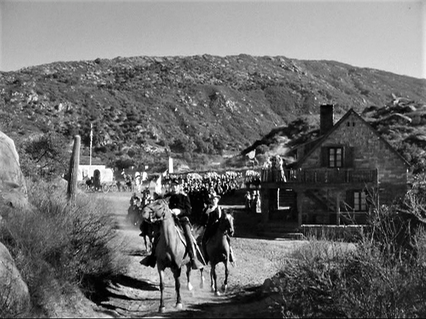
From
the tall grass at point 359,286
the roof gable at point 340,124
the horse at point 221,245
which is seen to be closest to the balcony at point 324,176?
the roof gable at point 340,124

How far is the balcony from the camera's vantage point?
2725 cm

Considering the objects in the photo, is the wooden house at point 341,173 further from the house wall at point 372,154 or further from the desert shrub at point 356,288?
the desert shrub at point 356,288

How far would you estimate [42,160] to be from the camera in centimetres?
3084

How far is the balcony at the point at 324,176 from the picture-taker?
27.2 m

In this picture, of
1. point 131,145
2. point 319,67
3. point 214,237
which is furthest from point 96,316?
point 319,67

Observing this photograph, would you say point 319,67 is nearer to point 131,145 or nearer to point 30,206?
point 131,145

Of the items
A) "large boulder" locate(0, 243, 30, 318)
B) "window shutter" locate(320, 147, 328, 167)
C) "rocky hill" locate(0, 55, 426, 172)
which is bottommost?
"large boulder" locate(0, 243, 30, 318)

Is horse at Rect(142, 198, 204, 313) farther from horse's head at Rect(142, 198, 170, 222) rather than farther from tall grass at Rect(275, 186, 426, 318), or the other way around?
tall grass at Rect(275, 186, 426, 318)

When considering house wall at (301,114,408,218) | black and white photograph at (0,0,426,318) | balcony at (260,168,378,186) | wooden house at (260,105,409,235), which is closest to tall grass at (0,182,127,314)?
black and white photograph at (0,0,426,318)

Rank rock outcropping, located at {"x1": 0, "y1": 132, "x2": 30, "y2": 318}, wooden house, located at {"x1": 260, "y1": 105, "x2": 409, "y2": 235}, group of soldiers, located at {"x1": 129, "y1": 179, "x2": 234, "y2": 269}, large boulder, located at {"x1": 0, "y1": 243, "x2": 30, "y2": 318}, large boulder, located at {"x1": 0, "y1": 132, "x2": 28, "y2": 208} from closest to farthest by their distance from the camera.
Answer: large boulder, located at {"x1": 0, "y1": 243, "x2": 30, "y2": 318}
rock outcropping, located at {"x1": 0, "y1": 132, "x2": 30, "y2": 318}
group of soldiers, located at {"x1": 129, "y1": 179, "x2": 234, "y2": 269}
large boulder, located at {"x1": 0, "y1": 132, "x2": 28, "y2": 208}
wooden house, located at {"x1": 260, "y1": 105, "x2": 409, "y2": 235}

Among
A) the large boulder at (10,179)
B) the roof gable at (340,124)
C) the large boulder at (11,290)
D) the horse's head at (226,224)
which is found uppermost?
the roof gable at (340,124)

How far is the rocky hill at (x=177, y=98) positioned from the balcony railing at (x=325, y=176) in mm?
14000

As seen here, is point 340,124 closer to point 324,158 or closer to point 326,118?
point 324,158

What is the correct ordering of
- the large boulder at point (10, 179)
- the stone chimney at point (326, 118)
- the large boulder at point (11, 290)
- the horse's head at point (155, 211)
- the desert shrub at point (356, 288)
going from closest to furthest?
the desert shrub at point (356, 288)
the large boulder at point (11, 290)
the horse's head at point (155, 211)
the large boulder at point (10, 179)
the stone chimney at point (326, 118)
